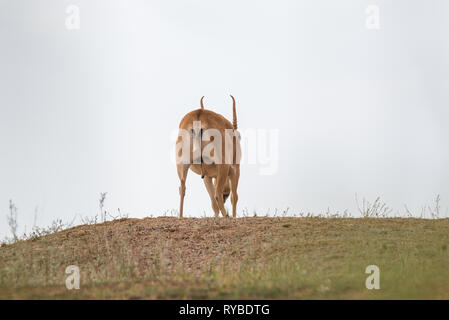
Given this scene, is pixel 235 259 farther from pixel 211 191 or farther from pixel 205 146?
pixel 211 191

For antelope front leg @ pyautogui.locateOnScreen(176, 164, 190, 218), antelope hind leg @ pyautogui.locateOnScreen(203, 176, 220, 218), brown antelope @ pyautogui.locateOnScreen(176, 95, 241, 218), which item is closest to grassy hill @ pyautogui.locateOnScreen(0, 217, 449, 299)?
antelope front leg @ pyautogui.locateOnScreen(176, 164, 190, 218)

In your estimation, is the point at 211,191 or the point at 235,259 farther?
the point at 211,191

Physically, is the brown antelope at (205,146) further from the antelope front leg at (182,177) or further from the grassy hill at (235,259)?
the grassy hill at (235,259)

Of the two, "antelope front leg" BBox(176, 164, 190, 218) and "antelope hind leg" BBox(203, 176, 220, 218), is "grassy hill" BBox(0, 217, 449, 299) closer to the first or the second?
"antelope front leg" BBox(176, 164, 190, 218)

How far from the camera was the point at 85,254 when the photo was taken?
10.3 m

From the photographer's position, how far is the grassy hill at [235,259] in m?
6.61

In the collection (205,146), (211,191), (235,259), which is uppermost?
(205,146)

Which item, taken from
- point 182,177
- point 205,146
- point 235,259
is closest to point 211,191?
point 182,177

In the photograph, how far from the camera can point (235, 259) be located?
9.18 metres

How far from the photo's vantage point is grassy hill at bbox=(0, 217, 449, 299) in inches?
260

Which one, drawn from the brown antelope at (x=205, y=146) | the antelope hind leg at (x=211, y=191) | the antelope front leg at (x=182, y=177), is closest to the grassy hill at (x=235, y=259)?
the antelope front leg at (x=182, y=177)
